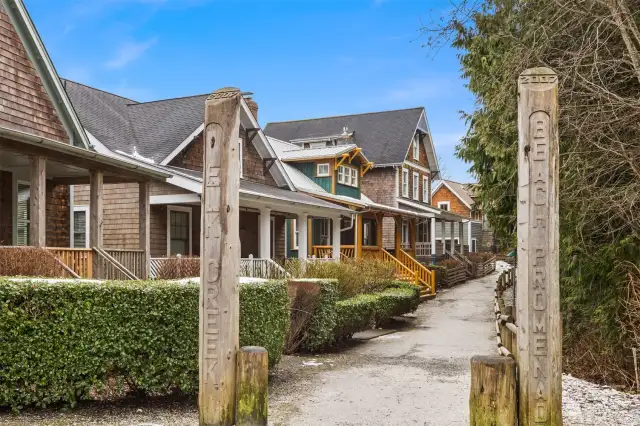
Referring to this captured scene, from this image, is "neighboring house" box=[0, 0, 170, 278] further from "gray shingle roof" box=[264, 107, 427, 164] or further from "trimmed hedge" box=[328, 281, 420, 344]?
"gray shingle roof" box=[264, 107, 427, 164]

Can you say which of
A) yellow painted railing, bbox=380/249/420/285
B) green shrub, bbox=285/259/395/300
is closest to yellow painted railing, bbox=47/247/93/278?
green shrub, bbox=285/259/395/300

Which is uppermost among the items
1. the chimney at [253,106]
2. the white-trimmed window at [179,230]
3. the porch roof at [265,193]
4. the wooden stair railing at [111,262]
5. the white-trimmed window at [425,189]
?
the chimney at [253,106]

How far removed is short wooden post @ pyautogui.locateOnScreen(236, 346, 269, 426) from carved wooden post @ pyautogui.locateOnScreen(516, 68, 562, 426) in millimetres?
2022

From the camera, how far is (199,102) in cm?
2308

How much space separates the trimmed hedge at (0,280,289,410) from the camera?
7086mm

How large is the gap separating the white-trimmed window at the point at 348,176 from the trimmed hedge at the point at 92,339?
24.3 metres

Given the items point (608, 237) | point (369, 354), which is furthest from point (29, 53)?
point (608, 237)

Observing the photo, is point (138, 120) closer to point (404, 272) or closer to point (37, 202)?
point (37, 202)

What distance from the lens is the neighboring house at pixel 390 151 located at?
3691 cm

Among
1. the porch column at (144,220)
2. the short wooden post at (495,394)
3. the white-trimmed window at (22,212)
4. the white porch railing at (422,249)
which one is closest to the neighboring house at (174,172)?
the porch column at (144,220)

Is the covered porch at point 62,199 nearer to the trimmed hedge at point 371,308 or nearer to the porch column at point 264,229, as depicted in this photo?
the trimmed hedge at point 371,308

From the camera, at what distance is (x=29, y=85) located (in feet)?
50.5

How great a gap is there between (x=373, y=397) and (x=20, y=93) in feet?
35.6

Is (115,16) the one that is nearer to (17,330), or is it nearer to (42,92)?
(42,92)
